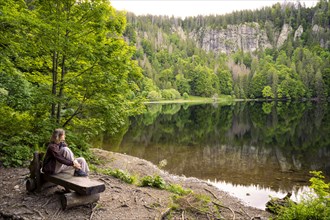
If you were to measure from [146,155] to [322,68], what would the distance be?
144714mm

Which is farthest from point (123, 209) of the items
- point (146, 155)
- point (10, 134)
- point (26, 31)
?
point (146, 155)

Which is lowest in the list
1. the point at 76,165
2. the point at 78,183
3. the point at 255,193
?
the point at 255,193

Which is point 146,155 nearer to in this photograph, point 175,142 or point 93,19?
point 175,142

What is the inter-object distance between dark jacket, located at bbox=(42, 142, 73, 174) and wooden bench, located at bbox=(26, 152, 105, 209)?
0.20m

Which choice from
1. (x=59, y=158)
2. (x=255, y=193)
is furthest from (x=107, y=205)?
(x=255, y=193)

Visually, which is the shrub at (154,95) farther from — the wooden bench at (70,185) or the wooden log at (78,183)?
the wooden log at (78,183)

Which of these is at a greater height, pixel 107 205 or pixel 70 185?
pixel 70 185

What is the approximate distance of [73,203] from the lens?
7664 millimetres

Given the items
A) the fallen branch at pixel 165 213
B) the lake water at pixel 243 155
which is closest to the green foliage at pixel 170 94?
the lake water at pixel 243 155

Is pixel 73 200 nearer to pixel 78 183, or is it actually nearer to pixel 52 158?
pixel 78 183

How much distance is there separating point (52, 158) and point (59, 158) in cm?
39

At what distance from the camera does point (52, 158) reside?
824 centimetres

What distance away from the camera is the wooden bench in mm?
7496

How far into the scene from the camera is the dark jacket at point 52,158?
8.00m
